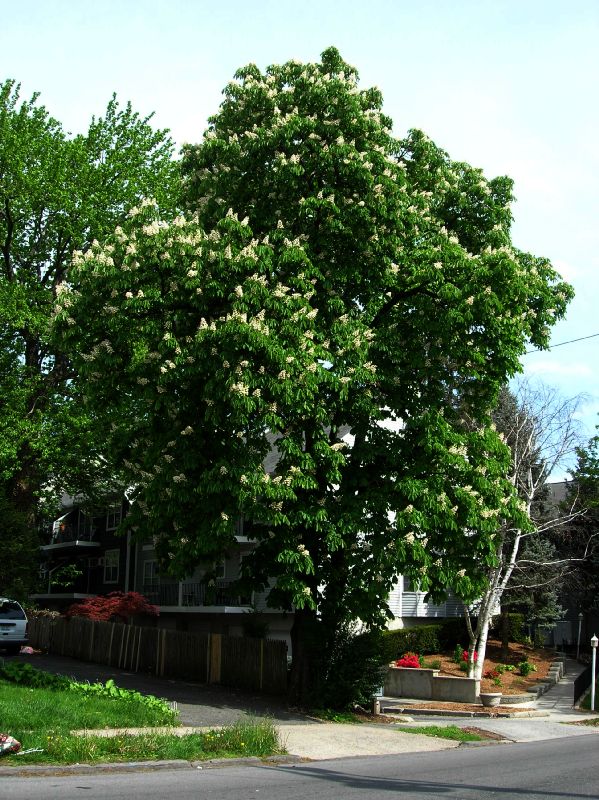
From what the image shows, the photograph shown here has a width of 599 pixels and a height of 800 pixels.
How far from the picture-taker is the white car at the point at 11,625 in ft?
91.2

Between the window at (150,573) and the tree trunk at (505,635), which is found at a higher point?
the window at (150,573)

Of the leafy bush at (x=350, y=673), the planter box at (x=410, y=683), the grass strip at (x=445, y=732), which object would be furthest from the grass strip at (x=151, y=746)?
the planter box at (x=410, y=683)

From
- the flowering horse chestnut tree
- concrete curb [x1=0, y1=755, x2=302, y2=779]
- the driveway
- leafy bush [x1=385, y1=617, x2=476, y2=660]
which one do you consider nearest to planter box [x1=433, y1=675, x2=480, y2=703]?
leafy bush [x1=385, y1=617, x2=476, y2=660]

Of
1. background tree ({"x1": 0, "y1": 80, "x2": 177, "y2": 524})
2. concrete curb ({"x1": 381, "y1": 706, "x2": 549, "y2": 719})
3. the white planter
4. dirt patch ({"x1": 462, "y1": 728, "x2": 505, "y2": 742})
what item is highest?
background tree ({"x1": 0, "y1": 80, "x2": 177, "y2": 524})

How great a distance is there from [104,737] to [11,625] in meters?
17.4

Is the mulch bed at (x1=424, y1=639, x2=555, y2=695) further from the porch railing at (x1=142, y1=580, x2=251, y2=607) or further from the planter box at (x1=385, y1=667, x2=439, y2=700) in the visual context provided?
the porch railing at (x1=142, y1=580, x2=251, y2=607)

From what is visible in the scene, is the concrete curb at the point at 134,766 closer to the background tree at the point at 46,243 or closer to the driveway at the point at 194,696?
the driveway at the point at 194,696

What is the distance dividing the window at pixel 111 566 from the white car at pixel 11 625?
16737 millimetres

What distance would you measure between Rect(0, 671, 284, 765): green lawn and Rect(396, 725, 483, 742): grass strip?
4.89 metres

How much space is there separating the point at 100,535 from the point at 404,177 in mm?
34202

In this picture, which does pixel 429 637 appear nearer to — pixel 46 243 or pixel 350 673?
pixel 350 673

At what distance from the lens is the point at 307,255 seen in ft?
58.2

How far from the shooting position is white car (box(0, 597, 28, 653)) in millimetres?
27797

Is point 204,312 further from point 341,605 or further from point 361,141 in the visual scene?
point 341,605
